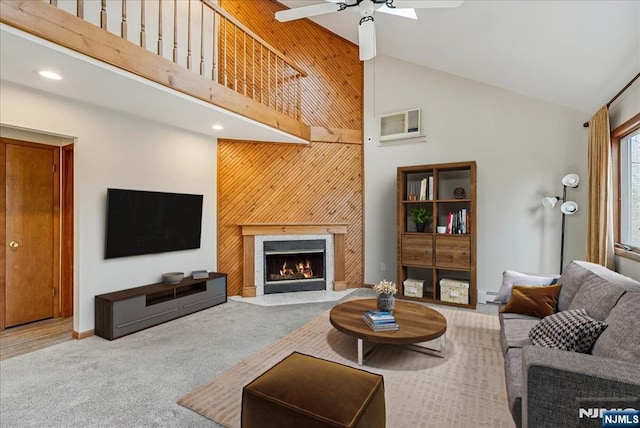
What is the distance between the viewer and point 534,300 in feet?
9.02

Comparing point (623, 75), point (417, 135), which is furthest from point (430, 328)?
point (417, 135)

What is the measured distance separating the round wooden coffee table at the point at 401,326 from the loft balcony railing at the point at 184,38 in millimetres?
2645

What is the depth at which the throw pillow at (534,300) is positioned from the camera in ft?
→ 8.84

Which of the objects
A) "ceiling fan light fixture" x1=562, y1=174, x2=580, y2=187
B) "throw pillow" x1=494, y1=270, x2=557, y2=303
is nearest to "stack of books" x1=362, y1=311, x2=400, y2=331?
"throw pillow" x1=494, y1=270, x2=557, y2=303

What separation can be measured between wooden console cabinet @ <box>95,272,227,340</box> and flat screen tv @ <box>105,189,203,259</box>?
1.64 feet

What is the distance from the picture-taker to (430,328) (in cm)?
267

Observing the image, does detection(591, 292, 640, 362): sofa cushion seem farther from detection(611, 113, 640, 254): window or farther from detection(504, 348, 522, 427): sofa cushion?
detection(611, 113, 640, 254): window

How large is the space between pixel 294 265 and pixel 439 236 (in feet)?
7.91

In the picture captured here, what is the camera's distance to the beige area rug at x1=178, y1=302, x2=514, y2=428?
2002mm

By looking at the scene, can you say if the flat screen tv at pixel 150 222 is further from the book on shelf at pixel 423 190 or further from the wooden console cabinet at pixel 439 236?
the book on shelf at pixel 423 190

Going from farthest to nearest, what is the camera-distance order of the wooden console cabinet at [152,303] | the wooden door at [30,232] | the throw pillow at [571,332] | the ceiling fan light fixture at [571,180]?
the ceiling fan light fixture at [571,180] → the wooden door at [30,232] → the wooden console cabinet at [152,303] → the throw pillow at [571,332]

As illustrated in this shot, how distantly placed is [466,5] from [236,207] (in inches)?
155

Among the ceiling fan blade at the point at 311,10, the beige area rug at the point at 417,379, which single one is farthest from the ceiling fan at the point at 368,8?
the beige area rug at the point at 417,379

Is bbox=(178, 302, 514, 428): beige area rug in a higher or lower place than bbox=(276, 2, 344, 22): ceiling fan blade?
lower
